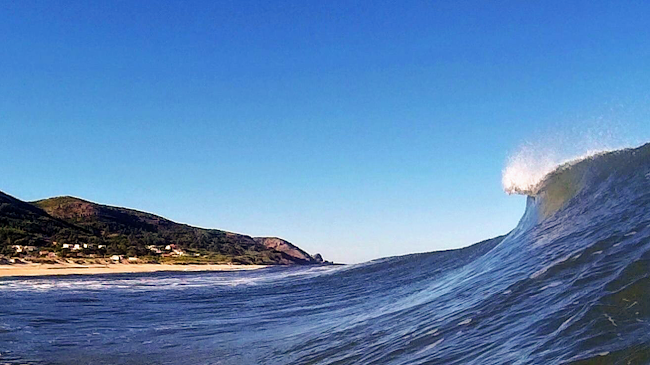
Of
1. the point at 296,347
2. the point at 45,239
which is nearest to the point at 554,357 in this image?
the point at 296,347

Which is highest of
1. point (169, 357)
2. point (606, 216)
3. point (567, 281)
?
point (606, 216)

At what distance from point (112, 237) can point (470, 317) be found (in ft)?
253

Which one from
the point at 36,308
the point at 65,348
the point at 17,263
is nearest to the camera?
the point at 65,348

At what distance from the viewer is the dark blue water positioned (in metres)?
5.05

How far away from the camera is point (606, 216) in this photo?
9.70 m

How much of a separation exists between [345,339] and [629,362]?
4408 millimetres

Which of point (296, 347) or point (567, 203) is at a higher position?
point (567, 203)

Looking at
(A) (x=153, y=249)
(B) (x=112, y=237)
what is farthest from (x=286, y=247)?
(A) (x=153, y=249)

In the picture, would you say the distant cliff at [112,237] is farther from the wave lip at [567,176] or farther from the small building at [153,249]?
the wave lip at [567,176]

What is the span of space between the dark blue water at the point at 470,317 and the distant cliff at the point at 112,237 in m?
45.0

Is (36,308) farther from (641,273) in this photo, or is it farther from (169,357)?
(641,273)

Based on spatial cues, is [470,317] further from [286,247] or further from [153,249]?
[286,247]

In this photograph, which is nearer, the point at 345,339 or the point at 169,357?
the point at 345,339

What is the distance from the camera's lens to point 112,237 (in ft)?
257
